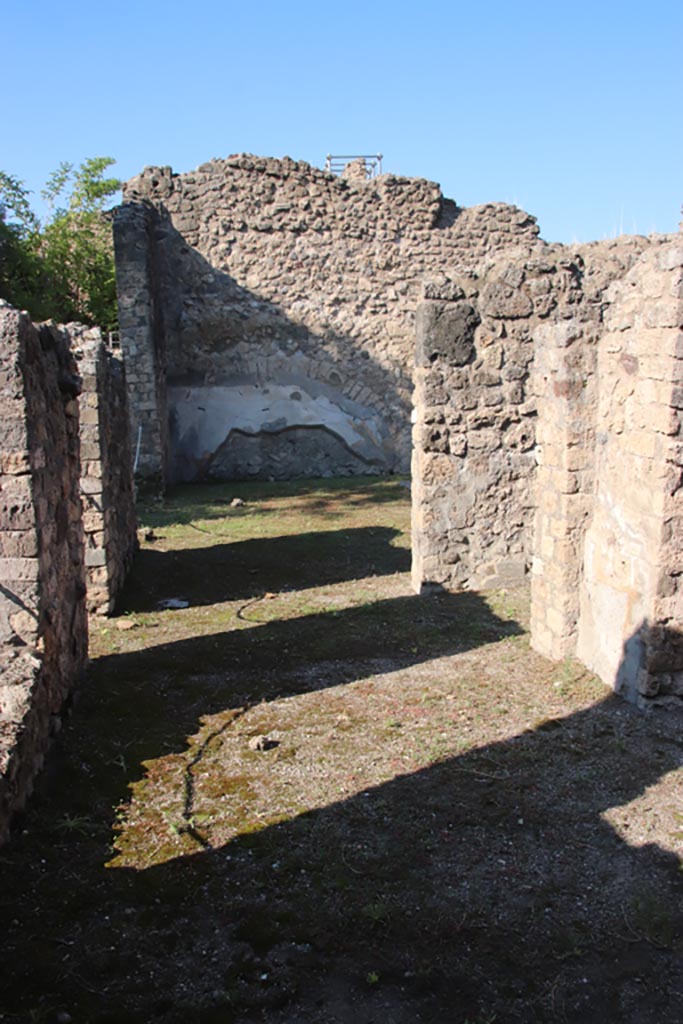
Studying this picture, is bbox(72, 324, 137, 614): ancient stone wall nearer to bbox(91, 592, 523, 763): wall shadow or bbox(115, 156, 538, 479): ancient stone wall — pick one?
bbox(91, 592, 523, 763): wall shadow

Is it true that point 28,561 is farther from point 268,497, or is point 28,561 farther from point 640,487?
point 268,497

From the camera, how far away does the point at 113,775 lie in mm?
4164

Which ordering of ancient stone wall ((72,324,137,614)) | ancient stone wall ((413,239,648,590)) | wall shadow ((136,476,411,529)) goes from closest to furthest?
ancient stone wall ((72,324,137,614)), ancient stone wall ((413,239,648,590)), wall shadow ((136,476,411,529))

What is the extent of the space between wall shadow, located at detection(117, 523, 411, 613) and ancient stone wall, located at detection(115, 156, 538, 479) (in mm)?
5317

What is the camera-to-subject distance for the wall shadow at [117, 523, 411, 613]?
25.6ft

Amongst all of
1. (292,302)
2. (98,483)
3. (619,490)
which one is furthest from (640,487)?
(292,302)

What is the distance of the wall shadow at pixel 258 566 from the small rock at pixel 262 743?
3040 millimetres

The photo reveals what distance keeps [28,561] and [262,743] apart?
153cm

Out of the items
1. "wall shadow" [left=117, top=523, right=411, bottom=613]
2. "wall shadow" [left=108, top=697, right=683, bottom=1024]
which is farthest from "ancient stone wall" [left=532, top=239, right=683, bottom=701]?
"wall shadow" [left=117, top=523, right=411, bottom=613]

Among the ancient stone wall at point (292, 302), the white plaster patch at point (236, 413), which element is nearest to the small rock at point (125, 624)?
the ancient stone wall at point (292, 302)

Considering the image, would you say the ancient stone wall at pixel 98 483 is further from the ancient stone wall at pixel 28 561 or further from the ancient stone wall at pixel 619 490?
the ancient stone wall at pixel 619 490

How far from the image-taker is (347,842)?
11.7 ft

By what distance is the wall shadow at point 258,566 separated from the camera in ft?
25.6

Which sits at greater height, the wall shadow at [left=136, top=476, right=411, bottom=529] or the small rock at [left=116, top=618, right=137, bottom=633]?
the wall shadow at [left=136, top=476, right=411, bottom=529]
